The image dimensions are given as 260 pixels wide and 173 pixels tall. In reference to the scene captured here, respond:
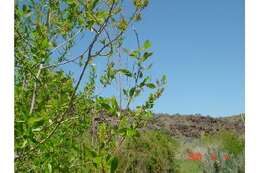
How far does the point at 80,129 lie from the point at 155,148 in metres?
4.88

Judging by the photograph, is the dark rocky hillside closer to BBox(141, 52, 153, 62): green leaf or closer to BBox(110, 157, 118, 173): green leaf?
BBox(141, 52, 153, 62): green leaf

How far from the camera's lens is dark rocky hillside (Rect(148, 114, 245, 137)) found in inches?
1023

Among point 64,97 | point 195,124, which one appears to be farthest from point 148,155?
point 195,124

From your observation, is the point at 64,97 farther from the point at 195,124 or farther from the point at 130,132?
the point at 195,124

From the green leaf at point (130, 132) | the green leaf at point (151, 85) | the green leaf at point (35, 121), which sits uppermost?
the green leaf at point (151, 85)

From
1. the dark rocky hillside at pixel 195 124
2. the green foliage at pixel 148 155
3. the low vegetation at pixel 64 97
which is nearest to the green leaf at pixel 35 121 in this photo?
the low vegetation at pixel 64 97

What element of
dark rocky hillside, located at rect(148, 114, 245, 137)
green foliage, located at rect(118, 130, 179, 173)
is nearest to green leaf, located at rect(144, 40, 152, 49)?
green foliage, located at rect(118, 130, 179, 173)

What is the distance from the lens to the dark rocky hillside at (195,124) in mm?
25984

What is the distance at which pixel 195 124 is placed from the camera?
27.9 m

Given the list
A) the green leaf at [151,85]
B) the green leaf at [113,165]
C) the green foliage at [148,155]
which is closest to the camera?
the green leaf at [113,165]

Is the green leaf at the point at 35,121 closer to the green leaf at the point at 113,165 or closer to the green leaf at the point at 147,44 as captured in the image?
the green leaf at the point at 113,165
